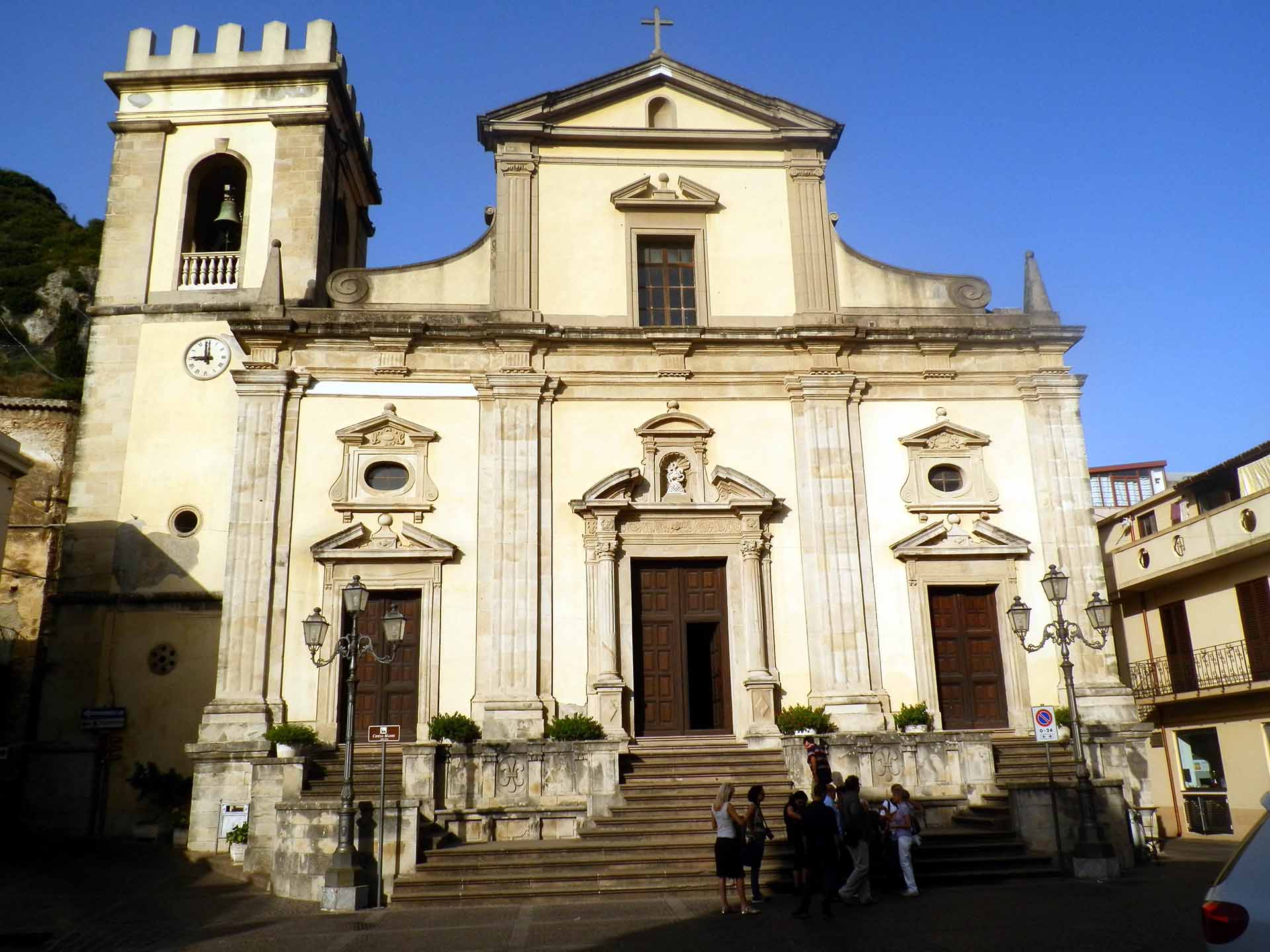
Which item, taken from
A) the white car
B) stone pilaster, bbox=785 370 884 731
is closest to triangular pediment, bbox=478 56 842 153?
stone pilaster, bbox=785 370 884 731

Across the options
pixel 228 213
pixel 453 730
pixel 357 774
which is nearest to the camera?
pixel 357 774

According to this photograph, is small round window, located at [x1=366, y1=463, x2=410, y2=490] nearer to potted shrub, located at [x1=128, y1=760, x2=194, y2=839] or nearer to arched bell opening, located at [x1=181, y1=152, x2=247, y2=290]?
potted shrub, located at [x1=128, y1=760, x2=194, y2=839]

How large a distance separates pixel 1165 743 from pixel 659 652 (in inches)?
548

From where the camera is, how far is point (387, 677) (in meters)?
18.4

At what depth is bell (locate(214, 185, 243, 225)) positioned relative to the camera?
23.2m

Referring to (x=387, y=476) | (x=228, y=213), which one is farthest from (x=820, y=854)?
(x=228, y=213)

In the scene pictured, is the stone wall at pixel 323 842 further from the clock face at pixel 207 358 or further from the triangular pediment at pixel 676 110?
the triangular pediment at pixel 676 110

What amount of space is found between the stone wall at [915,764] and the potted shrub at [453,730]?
5007mm

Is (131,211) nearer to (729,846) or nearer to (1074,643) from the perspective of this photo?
(729,846)

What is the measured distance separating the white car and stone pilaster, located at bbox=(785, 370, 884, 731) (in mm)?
12937

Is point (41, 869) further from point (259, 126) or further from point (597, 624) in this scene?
point (259, 126)

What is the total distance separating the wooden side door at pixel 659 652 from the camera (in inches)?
731

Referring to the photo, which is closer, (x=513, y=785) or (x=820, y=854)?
(x=820, y=854)

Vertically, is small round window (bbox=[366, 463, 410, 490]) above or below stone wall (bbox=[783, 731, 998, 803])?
above
